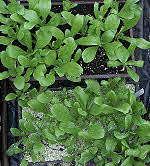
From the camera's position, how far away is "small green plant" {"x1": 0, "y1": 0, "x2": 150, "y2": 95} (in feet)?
3.99

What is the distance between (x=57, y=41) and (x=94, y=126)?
15.4 inches

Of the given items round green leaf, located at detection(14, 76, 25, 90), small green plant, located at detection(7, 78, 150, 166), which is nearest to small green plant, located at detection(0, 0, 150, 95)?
round green leaf, located at detection(14, 76, 25, 90)

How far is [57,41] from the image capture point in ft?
4.18

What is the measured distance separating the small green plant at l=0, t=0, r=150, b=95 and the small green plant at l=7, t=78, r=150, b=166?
10cm

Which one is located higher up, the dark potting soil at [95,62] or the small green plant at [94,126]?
the dark potting soil at [95,62]

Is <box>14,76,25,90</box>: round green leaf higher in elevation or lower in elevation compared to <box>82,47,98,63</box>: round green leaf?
lower

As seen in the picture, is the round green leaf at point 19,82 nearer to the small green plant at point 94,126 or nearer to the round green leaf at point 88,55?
the small green plant at point 94,126

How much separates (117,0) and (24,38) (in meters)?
0.49

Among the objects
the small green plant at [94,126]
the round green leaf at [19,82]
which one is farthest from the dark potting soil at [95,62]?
the round green leaf at [19,82]

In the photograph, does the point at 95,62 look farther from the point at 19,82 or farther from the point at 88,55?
the point at 19,82

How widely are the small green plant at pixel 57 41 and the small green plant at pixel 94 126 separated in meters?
0.10

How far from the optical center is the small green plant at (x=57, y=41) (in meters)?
1.22

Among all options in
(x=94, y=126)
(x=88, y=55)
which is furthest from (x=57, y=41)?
(x=94, y=126)

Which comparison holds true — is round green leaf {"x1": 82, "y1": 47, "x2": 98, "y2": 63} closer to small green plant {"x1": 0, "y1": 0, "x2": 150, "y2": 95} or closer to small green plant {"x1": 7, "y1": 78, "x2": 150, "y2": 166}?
small green plant {"x1": 0, "y1": 0, "x2": 150, "y2": 95}
